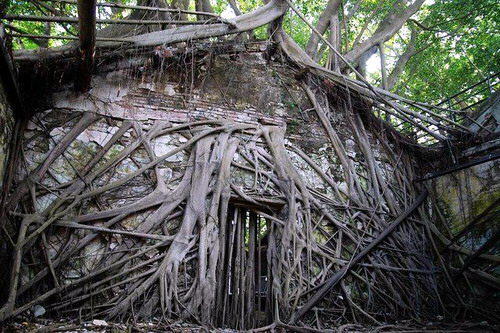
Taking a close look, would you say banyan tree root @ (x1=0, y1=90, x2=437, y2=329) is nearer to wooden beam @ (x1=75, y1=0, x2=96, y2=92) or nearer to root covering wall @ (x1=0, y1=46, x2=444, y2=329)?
root covering wall @ (x1=0, y1=46, x2=444, y2=329)

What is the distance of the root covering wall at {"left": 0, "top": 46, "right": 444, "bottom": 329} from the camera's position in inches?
138

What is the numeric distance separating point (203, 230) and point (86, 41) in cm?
216

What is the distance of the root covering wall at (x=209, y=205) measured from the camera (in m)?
3.51

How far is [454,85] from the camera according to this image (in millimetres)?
7977

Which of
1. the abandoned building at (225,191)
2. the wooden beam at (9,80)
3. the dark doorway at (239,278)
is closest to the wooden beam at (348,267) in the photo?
the abandoned building at (225,191)

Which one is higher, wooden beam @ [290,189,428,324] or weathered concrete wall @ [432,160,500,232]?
weathered concrete wall @ [432,160,500,232]

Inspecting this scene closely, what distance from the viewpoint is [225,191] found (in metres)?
4.15

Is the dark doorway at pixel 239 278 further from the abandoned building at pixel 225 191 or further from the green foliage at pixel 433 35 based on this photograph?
the green foliage at pixel 433 35

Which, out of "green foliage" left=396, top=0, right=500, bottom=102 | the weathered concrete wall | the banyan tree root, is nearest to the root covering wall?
the banyan tree root

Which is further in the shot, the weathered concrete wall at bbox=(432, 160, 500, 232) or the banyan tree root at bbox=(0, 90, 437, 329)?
the weathered concrete wall at bbox=(432, 160, 500, 232)

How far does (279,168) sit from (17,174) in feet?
9.35

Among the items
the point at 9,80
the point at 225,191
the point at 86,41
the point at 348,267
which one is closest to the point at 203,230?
the point at 225,191

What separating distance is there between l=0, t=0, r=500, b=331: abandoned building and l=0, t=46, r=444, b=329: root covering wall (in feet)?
0.06

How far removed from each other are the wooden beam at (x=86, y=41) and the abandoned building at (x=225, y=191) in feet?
0.06
